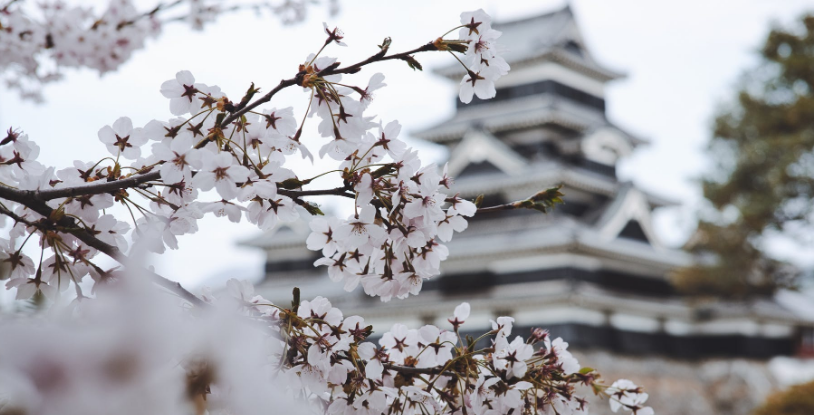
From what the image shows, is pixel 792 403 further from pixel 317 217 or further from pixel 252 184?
pixel 252 184

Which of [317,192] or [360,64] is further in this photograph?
[317,192]

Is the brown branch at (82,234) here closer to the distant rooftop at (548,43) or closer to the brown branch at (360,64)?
the brown branch at (360,64)

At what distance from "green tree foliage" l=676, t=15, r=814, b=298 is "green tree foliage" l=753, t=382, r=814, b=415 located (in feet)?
12.3

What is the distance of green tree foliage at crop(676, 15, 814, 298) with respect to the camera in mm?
16047

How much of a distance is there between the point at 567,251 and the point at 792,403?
5025 mm

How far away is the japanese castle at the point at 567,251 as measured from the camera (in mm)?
15594

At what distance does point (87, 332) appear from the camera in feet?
1.79

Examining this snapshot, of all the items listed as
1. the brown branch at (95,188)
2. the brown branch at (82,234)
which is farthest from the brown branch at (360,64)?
the brown branch at (82,234)

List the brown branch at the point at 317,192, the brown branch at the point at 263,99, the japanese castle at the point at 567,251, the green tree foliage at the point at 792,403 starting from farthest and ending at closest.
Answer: the japanese castle at the point at 567,251 → the green tree foliage at the point at 792,403 → the brown branch at the point at 317,192 → the brown branch at the point at 263,99

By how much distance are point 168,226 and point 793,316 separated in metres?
19.2

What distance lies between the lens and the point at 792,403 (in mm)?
12648

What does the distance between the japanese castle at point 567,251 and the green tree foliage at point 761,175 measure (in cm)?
103

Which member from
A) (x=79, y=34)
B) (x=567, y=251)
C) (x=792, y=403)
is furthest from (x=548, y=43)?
(x=79, y=34)

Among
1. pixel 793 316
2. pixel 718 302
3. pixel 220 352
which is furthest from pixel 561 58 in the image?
pixel 220 352
